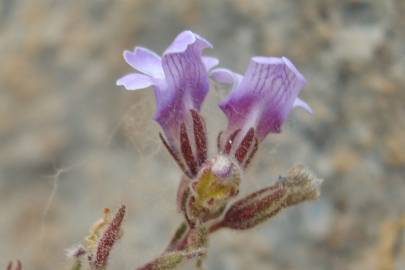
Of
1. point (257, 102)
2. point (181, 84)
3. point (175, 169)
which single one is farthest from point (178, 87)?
point (175, 169)

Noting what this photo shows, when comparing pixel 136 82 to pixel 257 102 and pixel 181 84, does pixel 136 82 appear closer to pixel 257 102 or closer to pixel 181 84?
pixel 181 84

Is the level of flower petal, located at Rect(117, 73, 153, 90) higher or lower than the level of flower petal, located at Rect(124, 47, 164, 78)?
lower

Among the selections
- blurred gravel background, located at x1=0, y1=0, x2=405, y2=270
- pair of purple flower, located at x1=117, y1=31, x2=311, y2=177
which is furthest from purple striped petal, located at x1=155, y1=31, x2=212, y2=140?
blurred gravel background, located at x1=0, y1=0, x2=405, y2=270

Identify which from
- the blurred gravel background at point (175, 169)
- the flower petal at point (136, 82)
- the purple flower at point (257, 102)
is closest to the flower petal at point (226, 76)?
the purple flower at point (257, 102)

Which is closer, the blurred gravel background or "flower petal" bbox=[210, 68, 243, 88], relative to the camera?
"flower petal" bbox=[210, 68, 243, 88]

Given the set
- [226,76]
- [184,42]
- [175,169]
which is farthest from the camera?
[175,169]

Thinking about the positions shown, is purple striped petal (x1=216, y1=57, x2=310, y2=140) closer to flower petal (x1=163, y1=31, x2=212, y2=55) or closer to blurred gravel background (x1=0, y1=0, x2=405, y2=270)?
flower petal (x1=163, y1=31, x2=212, y2=55)
